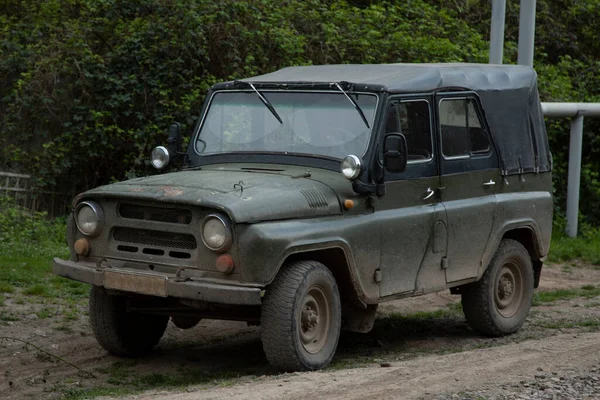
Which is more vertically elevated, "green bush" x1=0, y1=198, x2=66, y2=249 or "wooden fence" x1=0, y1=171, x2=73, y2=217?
"wooden fence" x1=0, y1=171, x2=73, y2=217

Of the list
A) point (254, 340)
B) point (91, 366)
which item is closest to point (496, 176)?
point (254, 340)

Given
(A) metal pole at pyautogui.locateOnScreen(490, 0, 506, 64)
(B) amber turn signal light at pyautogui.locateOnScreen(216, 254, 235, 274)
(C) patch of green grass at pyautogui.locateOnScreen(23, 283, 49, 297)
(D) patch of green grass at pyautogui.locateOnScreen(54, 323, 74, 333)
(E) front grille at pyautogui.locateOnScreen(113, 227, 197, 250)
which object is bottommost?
(D) patch of green grass at pyautogui.locateOnScreen(54, 323, 74, 333)

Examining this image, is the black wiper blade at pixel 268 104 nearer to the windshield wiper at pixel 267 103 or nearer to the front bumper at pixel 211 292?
the windshield wiper at pixel 267 103

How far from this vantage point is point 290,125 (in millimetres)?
8719

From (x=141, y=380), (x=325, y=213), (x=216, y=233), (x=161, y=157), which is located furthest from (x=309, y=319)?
(x=161, y=157)

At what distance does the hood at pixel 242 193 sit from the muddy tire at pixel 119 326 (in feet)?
2.89

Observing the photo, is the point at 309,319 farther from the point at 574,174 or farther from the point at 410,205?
the point at 574,174

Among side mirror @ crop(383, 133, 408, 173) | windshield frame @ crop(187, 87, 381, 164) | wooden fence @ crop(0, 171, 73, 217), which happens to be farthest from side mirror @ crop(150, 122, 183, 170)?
wooden fence @ crop(0, 171, 73, 217)

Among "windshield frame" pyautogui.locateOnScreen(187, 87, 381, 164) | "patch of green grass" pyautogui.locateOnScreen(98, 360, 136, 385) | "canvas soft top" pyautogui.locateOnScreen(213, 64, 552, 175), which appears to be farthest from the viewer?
"canvas soft top" pyautogui.locateOnScreen(213, 64, 552, 175)

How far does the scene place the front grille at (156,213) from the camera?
7.69 metres

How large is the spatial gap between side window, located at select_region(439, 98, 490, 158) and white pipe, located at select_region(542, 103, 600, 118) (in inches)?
213

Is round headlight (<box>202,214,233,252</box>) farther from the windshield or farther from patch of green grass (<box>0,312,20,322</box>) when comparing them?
patch of green grass (<box>0,312,20,322</box>)

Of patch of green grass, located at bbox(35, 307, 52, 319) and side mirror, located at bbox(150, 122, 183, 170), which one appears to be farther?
patch of green grass, located at bbox(35, 307, 52, 319)

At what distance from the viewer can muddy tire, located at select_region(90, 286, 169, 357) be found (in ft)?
27.9
